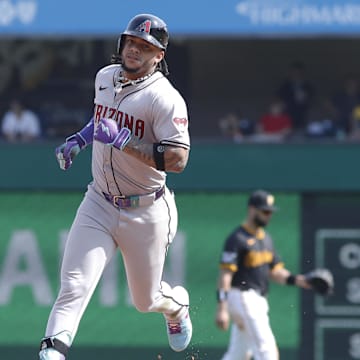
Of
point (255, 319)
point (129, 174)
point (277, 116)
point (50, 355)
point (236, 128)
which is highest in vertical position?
point (277, 116)

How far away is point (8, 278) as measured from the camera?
34.7 ft

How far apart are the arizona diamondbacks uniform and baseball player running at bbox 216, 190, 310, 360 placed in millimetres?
2978

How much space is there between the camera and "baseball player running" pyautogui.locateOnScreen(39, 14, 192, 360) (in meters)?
6.08

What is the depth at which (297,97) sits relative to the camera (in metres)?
14.1

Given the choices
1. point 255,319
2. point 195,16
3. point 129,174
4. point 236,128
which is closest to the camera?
point 129,174

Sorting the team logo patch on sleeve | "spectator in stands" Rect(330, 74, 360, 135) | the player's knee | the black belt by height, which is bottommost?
the player's knee

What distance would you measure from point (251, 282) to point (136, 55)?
396 centimetres

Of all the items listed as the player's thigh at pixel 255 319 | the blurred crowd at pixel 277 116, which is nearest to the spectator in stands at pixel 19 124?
the blurred crowd at pixel 277 116

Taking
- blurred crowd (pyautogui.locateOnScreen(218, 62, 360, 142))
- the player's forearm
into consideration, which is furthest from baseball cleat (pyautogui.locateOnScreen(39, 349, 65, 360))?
blurred crowd (pyautogui.locateOnScreen(218, 62, 360, 142))

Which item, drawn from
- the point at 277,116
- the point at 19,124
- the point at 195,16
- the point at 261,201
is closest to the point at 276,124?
the point at 277,116

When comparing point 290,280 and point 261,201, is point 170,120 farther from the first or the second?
point 290,280

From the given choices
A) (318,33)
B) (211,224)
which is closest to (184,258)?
(211,224)

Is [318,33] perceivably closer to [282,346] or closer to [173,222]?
[282,346]

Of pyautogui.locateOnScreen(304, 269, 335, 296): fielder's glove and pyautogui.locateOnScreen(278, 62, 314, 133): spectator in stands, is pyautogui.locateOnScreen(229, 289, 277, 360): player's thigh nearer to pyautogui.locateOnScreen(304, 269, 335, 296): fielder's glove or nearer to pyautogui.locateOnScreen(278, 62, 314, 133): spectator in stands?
pyautogui.locateOnScreen(304, 269, 335, 296): fielder's glove
